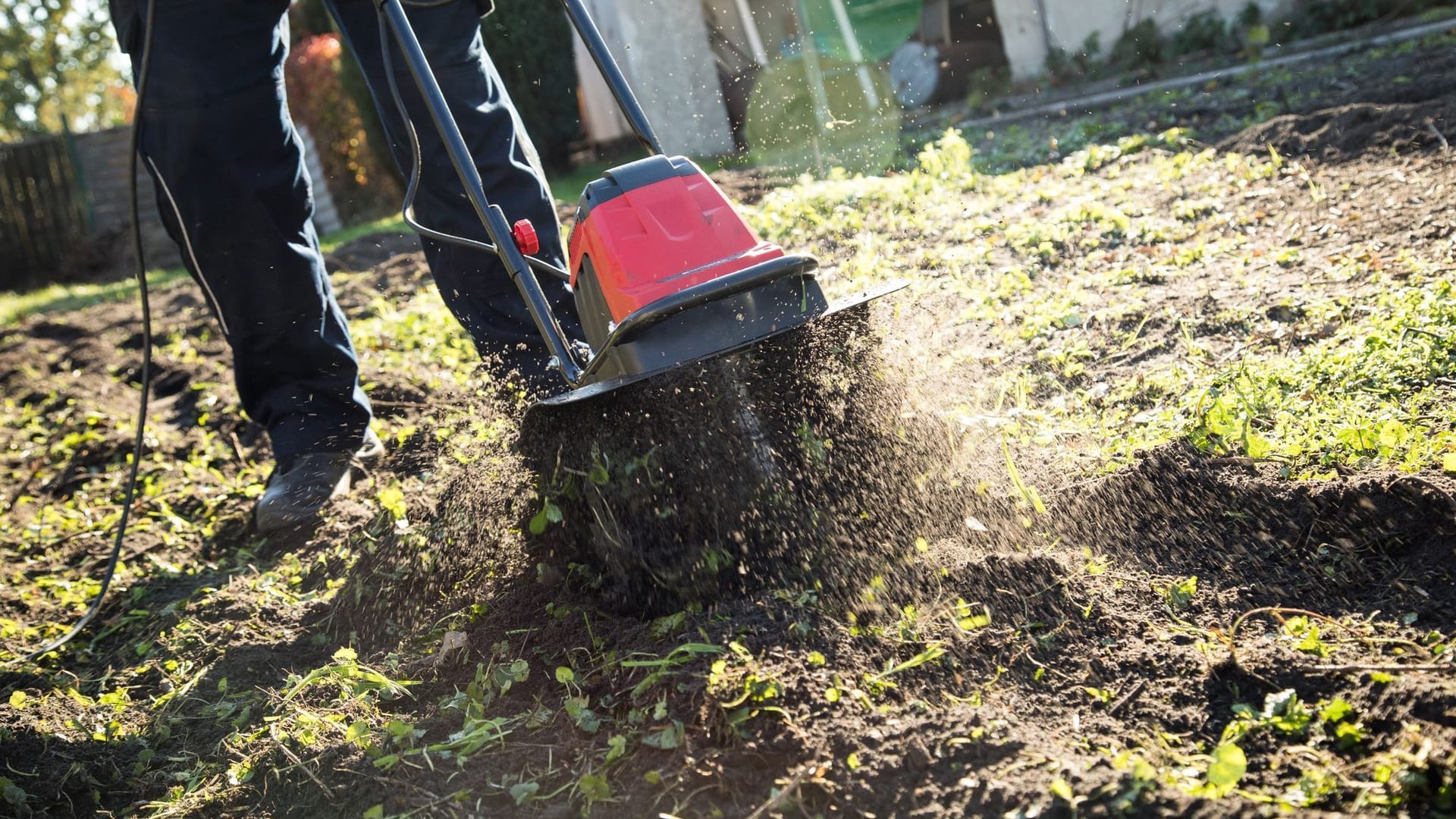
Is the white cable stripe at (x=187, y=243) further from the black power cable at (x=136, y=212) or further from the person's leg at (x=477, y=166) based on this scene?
the person's leg at (x=477, y=166)

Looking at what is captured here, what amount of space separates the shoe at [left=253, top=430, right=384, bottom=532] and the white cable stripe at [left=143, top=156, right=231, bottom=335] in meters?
0.37

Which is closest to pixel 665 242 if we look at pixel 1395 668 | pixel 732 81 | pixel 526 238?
pixel 526 238

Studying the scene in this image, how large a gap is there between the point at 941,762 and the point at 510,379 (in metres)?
1.59

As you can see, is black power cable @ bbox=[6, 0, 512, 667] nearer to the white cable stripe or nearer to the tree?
the white cable stripe

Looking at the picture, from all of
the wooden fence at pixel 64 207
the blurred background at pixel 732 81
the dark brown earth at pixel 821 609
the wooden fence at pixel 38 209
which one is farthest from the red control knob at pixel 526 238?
the wooden fence at pixel 38 209

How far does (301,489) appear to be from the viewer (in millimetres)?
2979

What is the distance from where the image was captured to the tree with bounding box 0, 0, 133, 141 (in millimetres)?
24656

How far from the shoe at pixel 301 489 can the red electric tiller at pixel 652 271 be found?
874 mm

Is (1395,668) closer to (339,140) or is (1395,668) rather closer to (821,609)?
(821,609)

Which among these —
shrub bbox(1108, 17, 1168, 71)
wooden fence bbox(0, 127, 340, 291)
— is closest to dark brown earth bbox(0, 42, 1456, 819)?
shrub bbox(1108, 17, 1168, 71)

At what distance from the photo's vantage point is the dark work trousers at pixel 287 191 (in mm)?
2732

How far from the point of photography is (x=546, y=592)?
2248mm

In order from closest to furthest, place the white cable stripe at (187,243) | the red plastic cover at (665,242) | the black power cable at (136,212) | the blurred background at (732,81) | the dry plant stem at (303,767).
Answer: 1. the dry plant stem at (303,767)
2. the red plastic cover at (665,242)
3. the black power cable at (136,212)
4. the white cable stripe at (187,243)
5. the blurred background at (732,81)

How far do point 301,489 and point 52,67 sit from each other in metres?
28.8
